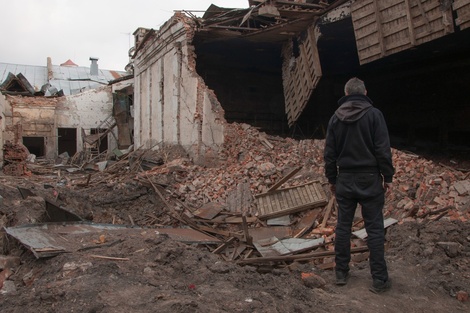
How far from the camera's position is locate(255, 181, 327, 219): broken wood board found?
7.30 meters

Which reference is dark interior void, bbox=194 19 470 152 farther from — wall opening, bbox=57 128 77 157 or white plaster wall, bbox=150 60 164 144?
wall opening, bbox=57 128 77 157

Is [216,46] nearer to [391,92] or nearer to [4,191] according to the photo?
[391,92]

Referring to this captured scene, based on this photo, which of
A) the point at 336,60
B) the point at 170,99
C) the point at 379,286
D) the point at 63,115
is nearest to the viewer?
the point at 379,286

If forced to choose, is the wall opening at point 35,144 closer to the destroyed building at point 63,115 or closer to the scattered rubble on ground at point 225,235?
the destroyed building at point 63,115

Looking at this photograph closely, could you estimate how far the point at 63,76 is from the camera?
32.0 m

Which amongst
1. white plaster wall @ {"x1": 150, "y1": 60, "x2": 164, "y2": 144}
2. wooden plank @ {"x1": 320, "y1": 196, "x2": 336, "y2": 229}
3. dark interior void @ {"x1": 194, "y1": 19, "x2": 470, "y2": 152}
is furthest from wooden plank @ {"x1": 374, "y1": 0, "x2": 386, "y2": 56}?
white plaster wall @ {"x1": 150, "y1": 60, "x2": 164, "y2": 144}

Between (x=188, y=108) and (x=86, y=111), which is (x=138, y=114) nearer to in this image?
(x=188, y=108)

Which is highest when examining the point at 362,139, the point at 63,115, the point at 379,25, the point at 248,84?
the point at 63,115

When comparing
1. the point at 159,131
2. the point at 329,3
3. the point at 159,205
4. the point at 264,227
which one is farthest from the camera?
the point at 159,131

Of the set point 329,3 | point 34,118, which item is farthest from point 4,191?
point 34,118

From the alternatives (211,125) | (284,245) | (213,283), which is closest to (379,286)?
(213,283)

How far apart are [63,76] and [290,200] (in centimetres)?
2958

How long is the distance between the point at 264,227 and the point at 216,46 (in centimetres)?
870

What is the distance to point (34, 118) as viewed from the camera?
23.9 metres
